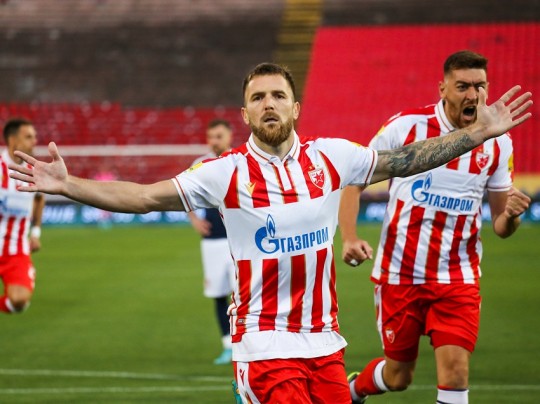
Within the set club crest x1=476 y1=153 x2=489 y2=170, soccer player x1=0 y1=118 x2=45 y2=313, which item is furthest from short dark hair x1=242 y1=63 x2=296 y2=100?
soccer player x1=0 y1=118 x2=45 y2=313

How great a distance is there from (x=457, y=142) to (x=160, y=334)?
6761 mm

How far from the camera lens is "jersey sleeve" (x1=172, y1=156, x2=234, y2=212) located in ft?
14.4

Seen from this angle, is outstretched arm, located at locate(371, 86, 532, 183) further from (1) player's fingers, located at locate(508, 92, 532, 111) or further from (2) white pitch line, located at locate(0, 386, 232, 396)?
(2) white pitch line, located at locate(0, 386, 232, 396)

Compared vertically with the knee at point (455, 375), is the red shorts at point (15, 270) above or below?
above

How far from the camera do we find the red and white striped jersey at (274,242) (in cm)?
441

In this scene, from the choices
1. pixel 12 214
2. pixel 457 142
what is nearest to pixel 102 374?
pixel 12 214

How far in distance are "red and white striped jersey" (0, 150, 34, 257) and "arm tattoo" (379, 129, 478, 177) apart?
564 cm

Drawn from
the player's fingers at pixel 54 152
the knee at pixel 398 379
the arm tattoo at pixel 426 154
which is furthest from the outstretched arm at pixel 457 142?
the knee at pixel 398 379

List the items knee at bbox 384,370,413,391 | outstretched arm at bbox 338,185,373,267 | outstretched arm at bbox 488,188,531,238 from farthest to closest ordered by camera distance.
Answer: knee at bbox 384,370,413,391 → outstretched arm at bbox 488,188,531,238 → outstretched arm at bbox 338,185,373,267

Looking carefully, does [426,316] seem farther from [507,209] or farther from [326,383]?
[326,383]

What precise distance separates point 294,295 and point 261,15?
30153 millimetres

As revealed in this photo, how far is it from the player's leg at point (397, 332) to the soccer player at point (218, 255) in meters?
3.34

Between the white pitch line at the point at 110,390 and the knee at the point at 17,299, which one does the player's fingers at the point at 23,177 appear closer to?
the white pitch line at the point at 110,390

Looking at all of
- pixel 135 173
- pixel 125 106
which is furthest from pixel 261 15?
pixel 135 173
